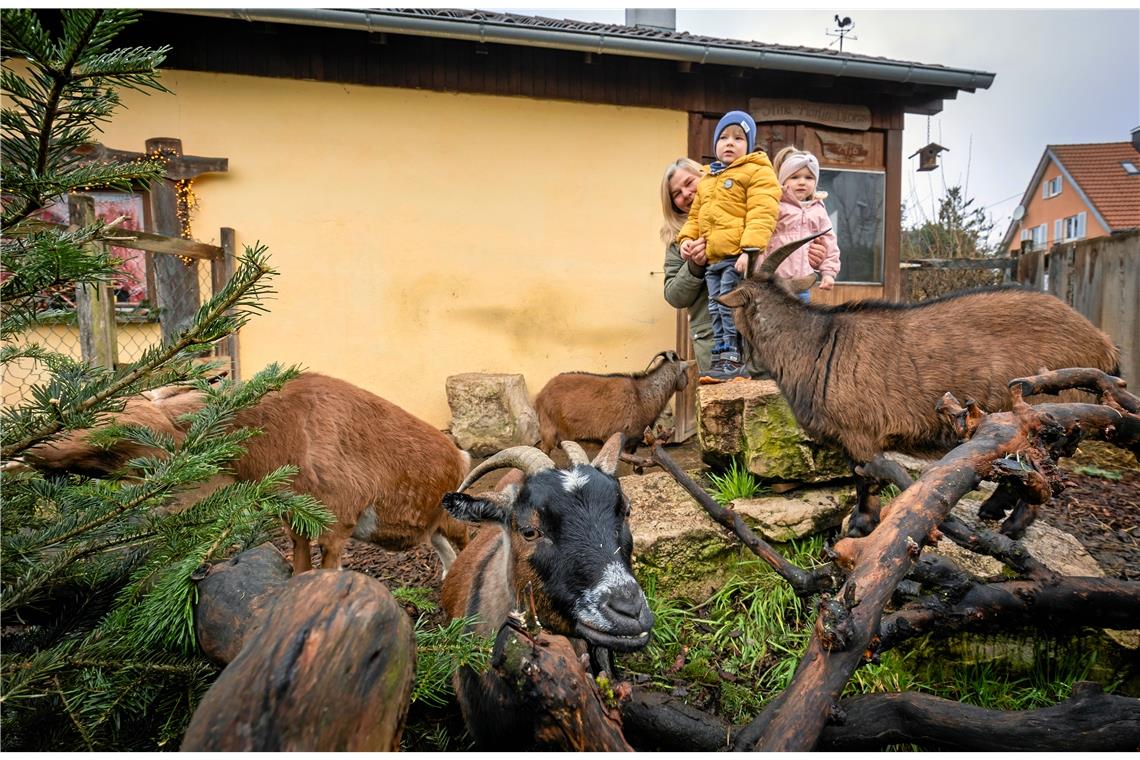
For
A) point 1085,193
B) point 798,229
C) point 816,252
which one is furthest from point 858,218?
point 1085,193

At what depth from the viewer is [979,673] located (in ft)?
9.45

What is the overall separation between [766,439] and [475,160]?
4.90 meters

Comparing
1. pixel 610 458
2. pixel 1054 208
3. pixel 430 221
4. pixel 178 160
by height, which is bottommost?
pixel 610 458

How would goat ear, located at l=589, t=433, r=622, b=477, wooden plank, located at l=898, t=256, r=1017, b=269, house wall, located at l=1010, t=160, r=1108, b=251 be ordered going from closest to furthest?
goat ear, located at l=589, t=433, r=622, b=477 → wooden plank, located at l=898, t=256, r=1017, b=269 → house wall, located at l=1010, t=160, r=1108, b=251

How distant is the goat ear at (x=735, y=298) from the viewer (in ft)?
14.2

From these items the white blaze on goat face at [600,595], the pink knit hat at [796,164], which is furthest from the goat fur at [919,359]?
the white blaze on goat face at [600,595]

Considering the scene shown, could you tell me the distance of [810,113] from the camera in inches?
287

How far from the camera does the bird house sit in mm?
8772

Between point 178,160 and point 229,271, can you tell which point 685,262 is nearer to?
point 229,271

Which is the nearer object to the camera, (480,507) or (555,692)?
(555,692)

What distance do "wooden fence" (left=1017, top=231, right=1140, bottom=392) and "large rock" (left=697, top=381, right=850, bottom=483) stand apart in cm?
359

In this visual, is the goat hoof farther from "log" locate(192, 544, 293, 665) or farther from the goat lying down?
"log" locate(192, 544, 293, 665)

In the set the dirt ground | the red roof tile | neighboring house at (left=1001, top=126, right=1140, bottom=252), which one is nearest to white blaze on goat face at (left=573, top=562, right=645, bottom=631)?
the dirt ground

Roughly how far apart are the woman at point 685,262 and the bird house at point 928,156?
16.3ft
